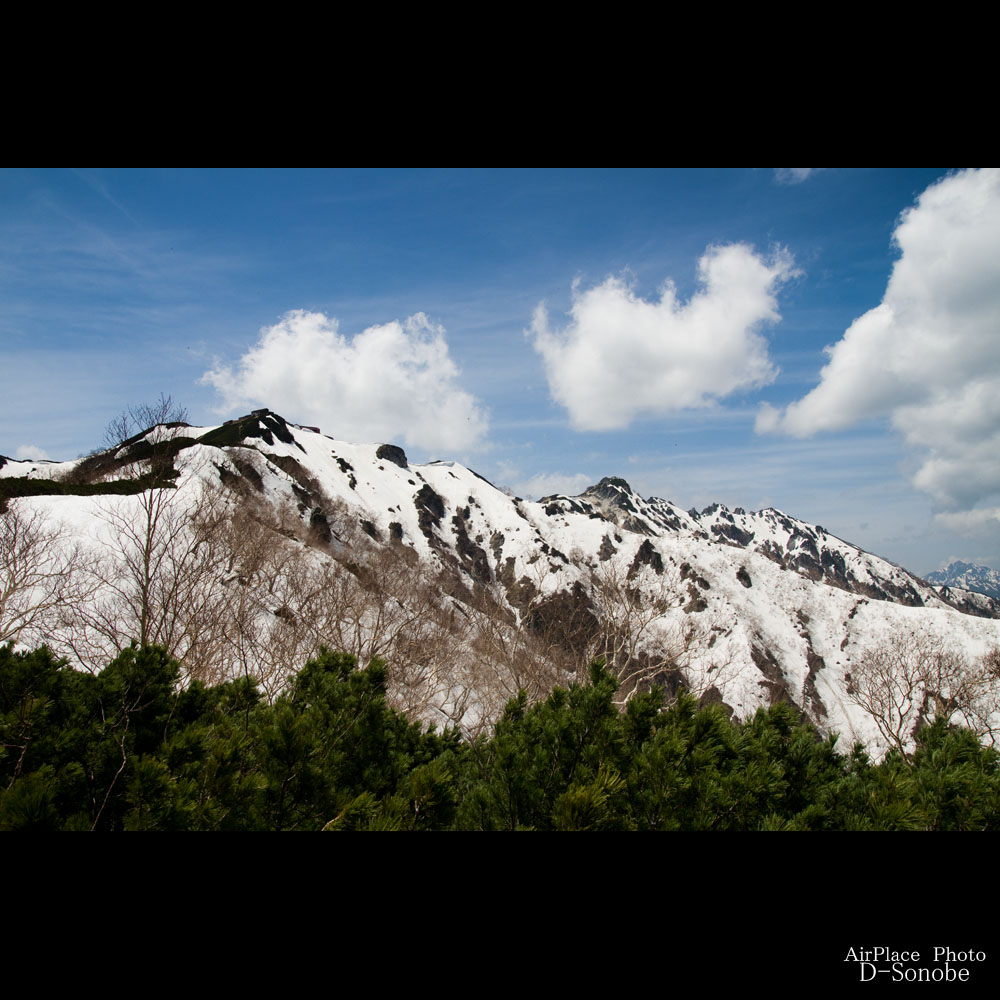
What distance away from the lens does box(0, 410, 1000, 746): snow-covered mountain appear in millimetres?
18609

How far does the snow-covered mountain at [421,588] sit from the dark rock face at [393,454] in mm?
454

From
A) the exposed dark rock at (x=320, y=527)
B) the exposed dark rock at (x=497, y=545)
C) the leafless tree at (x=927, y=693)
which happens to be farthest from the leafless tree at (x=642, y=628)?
the exposed dark rock at (x=320, y=527)

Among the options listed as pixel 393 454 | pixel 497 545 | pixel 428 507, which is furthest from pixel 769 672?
pixel 393 454

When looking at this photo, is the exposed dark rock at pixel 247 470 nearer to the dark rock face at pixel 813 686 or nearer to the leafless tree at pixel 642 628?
the leafless tree at pixel 642 628

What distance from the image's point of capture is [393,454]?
326 feet

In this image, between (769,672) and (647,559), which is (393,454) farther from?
(769,672)

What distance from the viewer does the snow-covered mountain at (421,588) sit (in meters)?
18.6

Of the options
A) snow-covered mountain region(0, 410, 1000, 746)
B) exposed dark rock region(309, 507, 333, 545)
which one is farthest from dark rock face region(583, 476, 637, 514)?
exposed dark rock region(309, 507, 333, 545)

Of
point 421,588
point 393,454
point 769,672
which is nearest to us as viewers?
point 421,588

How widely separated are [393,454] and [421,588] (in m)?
70.6
